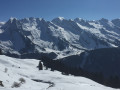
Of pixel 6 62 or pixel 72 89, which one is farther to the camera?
pixel 6 62

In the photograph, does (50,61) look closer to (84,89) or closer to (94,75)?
(94,75)

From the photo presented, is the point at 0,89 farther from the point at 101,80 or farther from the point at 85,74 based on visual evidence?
the point at 85,74

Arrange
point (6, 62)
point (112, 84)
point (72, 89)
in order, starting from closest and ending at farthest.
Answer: point (72, 89) < point (6, 62) < point (112, 84)

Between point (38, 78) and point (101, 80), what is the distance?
1982 inches

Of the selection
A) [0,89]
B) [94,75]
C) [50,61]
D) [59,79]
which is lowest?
[0,89]

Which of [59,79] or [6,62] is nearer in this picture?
[59,79]

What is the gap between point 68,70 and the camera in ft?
392

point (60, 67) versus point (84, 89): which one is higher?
point (60, 67)

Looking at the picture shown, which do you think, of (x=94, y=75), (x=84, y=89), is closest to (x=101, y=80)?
(x=94, y=75)

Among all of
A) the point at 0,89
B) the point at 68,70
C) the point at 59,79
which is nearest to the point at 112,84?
the point at 68,70

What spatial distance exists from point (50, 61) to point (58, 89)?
9306 centimetres

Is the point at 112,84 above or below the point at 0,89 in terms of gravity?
above

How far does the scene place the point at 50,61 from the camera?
128 m

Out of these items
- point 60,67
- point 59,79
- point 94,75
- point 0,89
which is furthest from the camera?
point 60,67
